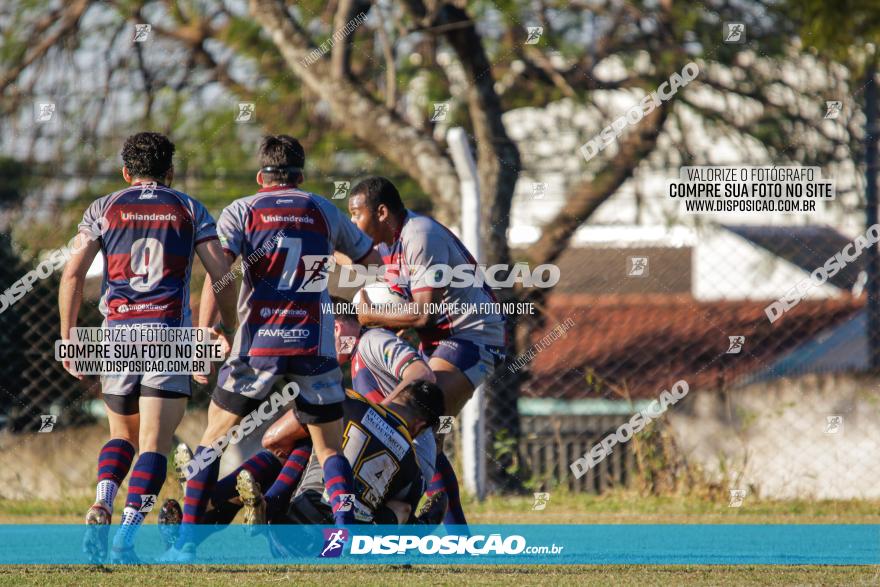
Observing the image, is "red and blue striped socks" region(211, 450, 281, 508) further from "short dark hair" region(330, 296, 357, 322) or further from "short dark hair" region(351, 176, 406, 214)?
"short dark hair" region(351, 176, 406, 214)

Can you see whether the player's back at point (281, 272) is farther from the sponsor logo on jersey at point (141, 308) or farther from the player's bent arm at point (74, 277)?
the player's bent arm at point (74, 277)

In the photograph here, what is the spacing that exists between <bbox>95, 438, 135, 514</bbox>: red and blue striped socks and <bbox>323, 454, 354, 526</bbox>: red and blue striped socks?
92cm

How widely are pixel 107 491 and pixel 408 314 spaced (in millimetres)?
1771

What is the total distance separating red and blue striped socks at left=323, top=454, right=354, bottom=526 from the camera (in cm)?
515

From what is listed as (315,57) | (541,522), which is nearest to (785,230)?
(541,522)

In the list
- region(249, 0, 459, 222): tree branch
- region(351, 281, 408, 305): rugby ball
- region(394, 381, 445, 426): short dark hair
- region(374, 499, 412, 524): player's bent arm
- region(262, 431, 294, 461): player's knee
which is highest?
region(249, 0, 459, 222): tree branch

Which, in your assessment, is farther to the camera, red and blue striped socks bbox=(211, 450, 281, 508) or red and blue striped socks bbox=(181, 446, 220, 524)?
red and blue striped socks bbox=(211, 450, 281, 508)

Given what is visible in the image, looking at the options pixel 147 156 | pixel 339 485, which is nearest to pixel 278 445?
pixel 339 485

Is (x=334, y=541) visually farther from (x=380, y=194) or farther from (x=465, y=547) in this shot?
(x=380, y=194)

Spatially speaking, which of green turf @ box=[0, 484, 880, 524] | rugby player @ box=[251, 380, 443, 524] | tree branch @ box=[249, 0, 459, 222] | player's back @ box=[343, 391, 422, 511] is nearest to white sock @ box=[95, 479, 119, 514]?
rugby player @ box=[251, 380, 443, 524]

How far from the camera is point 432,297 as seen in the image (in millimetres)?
5832

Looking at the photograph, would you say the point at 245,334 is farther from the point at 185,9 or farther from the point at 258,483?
the point at 185,9

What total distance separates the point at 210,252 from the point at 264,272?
258 millimetres

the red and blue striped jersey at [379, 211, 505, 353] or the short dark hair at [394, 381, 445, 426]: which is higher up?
the red and blue striped jersey at [379, 211, 505, 353]
